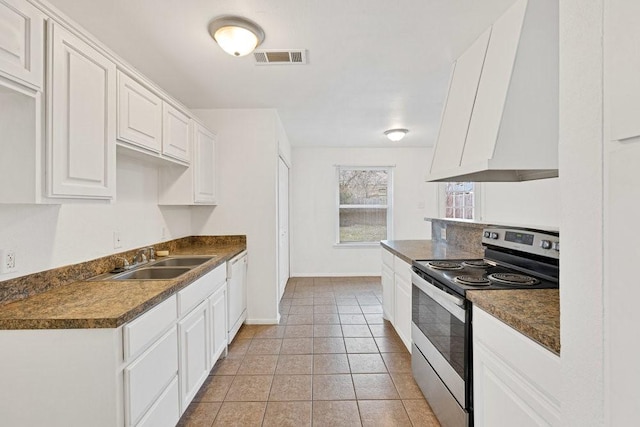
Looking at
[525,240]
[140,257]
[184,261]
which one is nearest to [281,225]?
[184,261]

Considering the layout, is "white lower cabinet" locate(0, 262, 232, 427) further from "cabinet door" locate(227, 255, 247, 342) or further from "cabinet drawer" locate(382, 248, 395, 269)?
"cabinet drawer" locate(382, 248, 395, 269)

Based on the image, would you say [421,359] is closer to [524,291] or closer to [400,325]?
[400,325]

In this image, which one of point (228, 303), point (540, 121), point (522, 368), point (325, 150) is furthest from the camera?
point (325, 150)

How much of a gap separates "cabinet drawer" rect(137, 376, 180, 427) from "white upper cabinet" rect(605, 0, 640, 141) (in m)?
1.93

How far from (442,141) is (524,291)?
101cm

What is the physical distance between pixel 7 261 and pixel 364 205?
16.6 feet

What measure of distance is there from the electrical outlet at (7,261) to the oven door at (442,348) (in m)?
2.15

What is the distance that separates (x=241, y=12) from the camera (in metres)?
1.79

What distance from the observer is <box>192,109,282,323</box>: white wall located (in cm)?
347

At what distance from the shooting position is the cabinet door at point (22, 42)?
3.67 feet

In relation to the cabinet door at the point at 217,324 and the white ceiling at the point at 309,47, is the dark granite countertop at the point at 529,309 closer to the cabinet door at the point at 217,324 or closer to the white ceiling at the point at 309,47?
the white ceiling at the point at 309,47

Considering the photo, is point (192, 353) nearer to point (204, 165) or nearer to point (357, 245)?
point (204, 165)

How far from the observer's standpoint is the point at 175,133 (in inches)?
99.1

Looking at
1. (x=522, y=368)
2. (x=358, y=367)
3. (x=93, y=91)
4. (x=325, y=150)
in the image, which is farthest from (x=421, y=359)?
(x=325, y=150)
